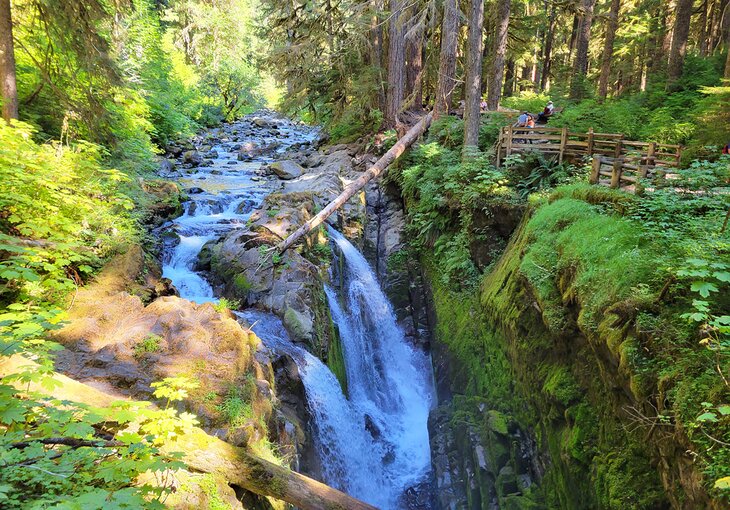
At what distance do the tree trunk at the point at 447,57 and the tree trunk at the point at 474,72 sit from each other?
1.55 meters

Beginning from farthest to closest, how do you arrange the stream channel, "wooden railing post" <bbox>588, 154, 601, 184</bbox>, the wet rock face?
1. "wooden railing post" <bbox>588, 154, 601, 184</bbox>
2. the stream channel
3. the wet rock face

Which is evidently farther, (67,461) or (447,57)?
(447,57)

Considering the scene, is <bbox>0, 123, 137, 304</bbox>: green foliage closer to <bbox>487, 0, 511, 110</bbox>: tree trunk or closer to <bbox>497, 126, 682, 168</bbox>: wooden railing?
<bbox>497, 126, 682, 168</bbox>: wooden railing

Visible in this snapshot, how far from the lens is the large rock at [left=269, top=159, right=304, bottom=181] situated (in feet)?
63.8

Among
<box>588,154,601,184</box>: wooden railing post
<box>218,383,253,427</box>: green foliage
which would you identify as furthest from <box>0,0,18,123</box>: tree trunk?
<box>588,154,601,184</box>: wooden railing post

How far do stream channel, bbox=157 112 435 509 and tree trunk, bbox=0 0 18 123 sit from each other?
15.3 feet

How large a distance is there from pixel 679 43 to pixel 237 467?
20629 millimetres

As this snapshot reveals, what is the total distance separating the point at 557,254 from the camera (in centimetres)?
745

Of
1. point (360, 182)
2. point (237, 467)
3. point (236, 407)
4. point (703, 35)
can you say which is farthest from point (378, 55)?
point (703, 35)

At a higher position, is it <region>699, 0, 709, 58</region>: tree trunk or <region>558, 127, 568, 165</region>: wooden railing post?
<region>699, 0, 709, 58</region>: tree trunk

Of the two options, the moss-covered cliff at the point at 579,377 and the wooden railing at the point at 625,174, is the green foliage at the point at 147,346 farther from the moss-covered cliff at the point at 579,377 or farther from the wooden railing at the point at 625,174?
the wooden railing at the point at 625,174

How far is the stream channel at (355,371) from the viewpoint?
28.7 ft

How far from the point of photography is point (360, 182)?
13.6m

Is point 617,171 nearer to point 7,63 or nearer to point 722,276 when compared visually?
point 722,276
